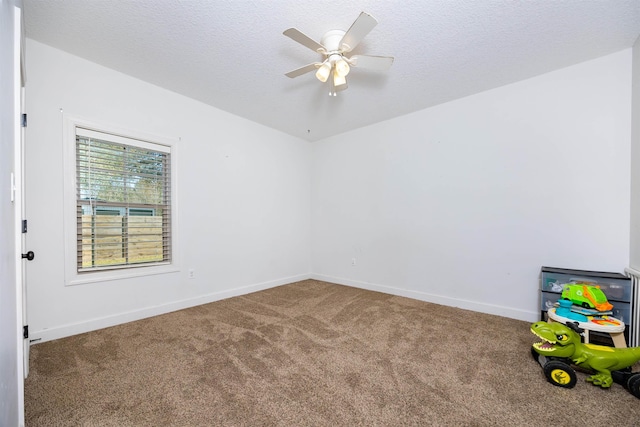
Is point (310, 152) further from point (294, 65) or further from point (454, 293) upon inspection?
point (454, 293)

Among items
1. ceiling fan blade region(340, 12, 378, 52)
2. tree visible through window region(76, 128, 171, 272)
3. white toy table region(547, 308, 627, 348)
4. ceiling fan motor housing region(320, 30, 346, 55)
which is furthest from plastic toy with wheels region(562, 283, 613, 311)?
tree visible through window region(76, 128, 171, 272)

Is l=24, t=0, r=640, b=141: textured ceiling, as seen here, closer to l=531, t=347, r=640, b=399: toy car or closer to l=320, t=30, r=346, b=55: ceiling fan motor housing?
l=320, t=30, r=346, b=55: ceiling fan motor housing

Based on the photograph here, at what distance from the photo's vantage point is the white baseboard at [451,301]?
9.47 feet

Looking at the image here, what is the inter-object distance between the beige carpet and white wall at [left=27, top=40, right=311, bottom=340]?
38 cm

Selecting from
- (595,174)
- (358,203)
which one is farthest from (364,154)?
(595,174)

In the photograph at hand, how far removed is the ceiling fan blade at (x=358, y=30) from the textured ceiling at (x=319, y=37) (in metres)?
0.19

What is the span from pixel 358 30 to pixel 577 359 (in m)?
2.67

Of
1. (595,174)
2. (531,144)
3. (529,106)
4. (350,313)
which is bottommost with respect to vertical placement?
(350,313)

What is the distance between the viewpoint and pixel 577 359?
6.01ft

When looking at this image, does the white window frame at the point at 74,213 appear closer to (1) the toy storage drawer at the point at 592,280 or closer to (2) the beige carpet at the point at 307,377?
(2) the beige carpet at the point at 307,377

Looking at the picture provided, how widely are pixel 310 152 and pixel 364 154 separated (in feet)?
3.92

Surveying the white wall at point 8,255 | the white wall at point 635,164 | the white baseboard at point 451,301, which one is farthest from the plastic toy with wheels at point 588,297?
the white wall at point 8,255

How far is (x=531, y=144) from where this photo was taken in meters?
2.87

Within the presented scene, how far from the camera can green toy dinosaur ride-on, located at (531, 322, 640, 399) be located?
175cm
